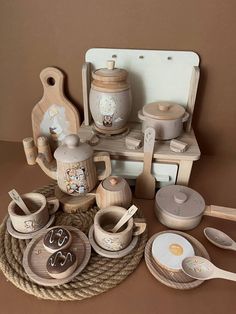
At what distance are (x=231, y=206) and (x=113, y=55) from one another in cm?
48

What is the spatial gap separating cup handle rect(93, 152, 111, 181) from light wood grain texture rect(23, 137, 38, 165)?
0.25 meters

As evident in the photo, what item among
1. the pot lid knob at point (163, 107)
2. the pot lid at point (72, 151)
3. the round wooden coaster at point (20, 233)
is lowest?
the round wooden coaster at point (20, 233)

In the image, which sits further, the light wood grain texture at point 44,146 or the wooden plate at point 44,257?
the light wood grain texture at point 44,146

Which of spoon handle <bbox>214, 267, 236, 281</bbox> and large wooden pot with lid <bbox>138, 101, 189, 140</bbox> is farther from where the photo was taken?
large wooden pot with lid <bbox>138, 101, 189, 140</bbox>

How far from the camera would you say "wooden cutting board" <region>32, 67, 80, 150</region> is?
2.39 ft

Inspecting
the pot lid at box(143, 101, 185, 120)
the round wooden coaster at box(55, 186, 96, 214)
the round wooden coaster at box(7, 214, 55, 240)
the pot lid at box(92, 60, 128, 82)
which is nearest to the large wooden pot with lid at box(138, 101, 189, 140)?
the pot lid at box(143, 101, 185, 120)

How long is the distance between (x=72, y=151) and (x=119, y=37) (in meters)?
0.33

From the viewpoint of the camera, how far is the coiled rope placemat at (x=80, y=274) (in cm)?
46

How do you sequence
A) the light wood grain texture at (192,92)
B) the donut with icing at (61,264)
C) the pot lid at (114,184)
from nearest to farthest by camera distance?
the donut with icing at (61,264), the pot lid at (114,184), the light wood grain texture at (192,92)

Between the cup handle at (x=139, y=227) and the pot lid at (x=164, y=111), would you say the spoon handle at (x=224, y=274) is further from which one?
the pot lid at (x=164, y=111)

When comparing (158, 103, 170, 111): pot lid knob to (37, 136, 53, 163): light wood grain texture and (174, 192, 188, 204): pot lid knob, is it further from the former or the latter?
(37, 136, 53, 163): light wood grain texture

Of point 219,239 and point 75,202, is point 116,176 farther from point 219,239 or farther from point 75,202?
point 219,239

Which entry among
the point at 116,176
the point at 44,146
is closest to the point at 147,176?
the point at 116,176

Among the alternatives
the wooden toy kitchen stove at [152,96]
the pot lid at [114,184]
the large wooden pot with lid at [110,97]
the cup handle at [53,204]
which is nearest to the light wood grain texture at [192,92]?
the wooden toy kitchen stove at [152,96]
